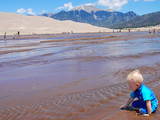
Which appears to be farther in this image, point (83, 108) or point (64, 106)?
point (64, 106)

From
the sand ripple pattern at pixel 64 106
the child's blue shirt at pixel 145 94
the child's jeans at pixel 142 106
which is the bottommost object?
the sand ripple pattern at pixel 64 106

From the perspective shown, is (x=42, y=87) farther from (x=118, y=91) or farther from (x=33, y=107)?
(x=118, y=91)

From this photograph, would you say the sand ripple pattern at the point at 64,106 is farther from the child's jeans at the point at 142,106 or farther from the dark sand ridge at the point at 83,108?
the child's jeans at the point at 142,106

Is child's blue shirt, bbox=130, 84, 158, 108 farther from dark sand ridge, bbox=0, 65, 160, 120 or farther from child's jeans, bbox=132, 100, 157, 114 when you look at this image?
dark sand ridge, bbox=0, 65, 160, 120

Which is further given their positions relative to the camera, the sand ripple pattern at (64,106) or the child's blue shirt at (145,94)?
the sand ripple pattern at (64,106)

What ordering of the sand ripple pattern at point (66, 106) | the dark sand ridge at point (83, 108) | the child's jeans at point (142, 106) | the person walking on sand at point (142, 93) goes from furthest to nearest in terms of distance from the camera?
the sand ripple pattern at point (66, 106), the dark sand ridge at point (83, 108), the child's jeans at point (142, 106), the person walking on sand at point (142, 93)

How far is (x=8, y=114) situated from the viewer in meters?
3.55

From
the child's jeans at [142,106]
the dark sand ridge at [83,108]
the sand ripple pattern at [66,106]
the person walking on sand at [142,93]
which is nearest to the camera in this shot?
the person walking on sand at [142,93]

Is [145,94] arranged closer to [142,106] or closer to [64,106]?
[142,106]

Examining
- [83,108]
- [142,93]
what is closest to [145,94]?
[142,93]

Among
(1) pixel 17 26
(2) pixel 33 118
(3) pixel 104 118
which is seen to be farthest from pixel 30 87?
(1) pixel 17 26

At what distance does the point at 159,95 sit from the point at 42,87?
9.46 feet

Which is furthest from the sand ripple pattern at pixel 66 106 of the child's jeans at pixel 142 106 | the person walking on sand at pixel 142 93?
the person walking on sand at pixel 142 93

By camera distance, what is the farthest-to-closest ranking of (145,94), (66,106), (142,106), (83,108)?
1. (66,106)
2. (83,108)
3. (142,106)
4. (145,94)
